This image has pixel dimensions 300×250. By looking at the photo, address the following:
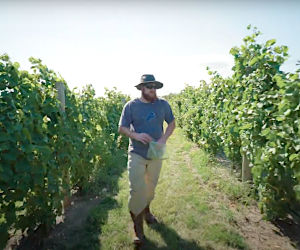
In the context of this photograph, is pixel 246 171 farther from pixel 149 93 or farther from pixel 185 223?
pixel 149 93

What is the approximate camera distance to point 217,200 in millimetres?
4105

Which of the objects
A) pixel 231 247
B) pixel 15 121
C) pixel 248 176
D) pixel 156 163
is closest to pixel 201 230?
pixel 231 247

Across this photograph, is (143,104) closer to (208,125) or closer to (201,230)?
(201,230)

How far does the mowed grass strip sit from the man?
13.4 inches

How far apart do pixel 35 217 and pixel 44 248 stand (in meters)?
0.38

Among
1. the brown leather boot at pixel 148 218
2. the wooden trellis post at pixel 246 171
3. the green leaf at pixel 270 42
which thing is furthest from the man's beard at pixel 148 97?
the wooden trellis post at pixel 246 171

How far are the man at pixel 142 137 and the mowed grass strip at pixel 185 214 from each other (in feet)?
1.12

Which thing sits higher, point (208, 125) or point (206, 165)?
point (208, 125)

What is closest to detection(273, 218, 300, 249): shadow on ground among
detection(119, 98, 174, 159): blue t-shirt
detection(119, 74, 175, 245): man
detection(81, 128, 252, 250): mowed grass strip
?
detection(81, 128, 252, 250): mowed grass strip

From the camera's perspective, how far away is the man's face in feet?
9.96

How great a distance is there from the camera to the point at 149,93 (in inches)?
119

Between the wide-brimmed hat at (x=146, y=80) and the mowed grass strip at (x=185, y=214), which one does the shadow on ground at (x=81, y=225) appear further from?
the wide-brimmed hat at (x=146, y=80)

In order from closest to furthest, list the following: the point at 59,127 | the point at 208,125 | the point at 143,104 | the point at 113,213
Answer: the point at 143,104 < the point at 59,127 < the point at 113,213 < the point at 208,125

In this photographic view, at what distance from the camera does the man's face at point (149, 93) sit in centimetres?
304
